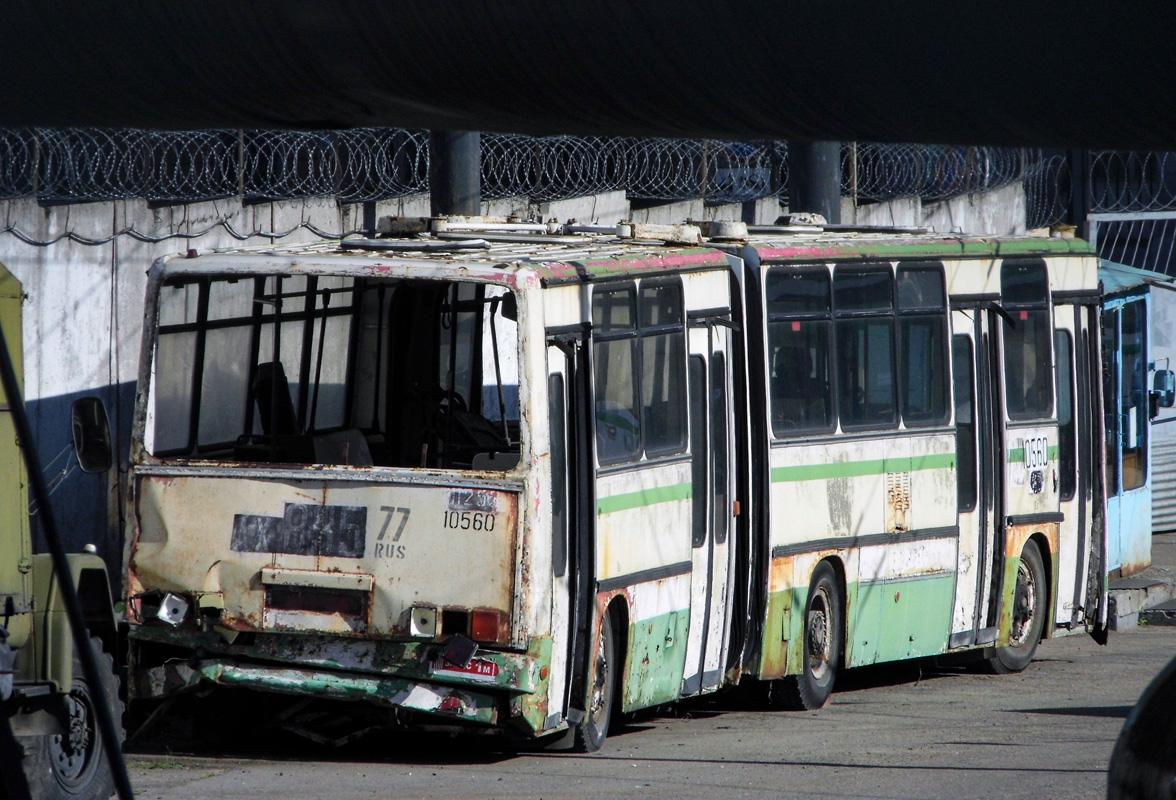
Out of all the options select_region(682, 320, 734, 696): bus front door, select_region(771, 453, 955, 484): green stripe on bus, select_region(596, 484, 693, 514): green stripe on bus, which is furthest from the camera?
select_region(771, 453, 955, 484): green stripe on bus

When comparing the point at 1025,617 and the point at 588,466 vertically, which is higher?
the point at 588,466

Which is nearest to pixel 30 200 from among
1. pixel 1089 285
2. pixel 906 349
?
pixel 906 349

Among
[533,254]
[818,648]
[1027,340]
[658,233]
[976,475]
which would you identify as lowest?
[818,648]

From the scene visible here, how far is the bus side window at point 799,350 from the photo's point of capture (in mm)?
12258

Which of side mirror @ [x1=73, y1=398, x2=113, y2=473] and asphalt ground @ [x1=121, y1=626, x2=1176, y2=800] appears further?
asphalt ground @ [x1=121, y1=626, x2=1176, y2=800]

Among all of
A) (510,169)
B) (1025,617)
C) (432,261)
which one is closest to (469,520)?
(432,261)

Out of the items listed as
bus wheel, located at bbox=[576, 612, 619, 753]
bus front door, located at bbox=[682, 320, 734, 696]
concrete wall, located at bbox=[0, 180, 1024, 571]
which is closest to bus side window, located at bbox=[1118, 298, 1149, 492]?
concrete wall, located at bbox=[0, 180, 1024, 571]

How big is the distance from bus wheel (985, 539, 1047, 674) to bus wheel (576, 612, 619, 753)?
4.84m

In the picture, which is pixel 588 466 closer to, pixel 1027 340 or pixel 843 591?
pixel 843 591

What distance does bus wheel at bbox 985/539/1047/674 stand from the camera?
14.7m

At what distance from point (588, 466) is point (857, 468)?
2.95 metres

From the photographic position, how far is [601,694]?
421 inches

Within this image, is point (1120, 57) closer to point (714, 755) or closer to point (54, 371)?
point (714, 755)

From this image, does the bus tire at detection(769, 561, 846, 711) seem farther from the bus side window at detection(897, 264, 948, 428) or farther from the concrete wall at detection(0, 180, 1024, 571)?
the concrete wall at detection(0, 180, 1024, 571)
